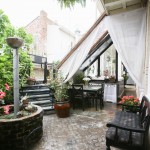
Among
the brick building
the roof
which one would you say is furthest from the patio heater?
the brick building

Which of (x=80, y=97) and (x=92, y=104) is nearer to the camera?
(x=80, y=97)

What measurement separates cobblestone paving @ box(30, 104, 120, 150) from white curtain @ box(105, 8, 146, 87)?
163cm

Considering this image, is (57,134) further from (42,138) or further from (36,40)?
(36,40)

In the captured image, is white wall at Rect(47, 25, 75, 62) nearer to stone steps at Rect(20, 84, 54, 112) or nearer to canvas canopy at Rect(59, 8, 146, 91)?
stone steps at Rect(20, 84, 54, 112)

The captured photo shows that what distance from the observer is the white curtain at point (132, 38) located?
3.75m

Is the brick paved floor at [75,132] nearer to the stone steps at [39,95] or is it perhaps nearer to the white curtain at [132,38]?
the stone steps at [39,95]

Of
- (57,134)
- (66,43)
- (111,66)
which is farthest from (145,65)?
(66,43)

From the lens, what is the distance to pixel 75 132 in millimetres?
3725

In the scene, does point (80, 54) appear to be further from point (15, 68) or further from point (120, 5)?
point (15, 68)

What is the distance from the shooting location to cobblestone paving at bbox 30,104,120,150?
3.09 m

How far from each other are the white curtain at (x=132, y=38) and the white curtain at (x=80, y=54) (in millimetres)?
544

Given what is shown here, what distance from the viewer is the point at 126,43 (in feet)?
12.9

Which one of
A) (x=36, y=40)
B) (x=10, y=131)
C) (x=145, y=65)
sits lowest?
(x=10, y=131)

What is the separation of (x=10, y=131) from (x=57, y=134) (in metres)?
1.17
